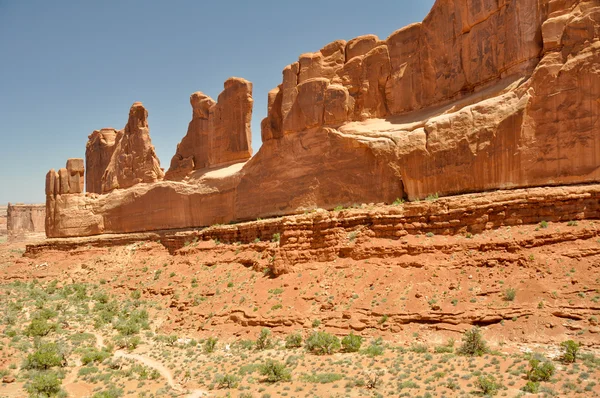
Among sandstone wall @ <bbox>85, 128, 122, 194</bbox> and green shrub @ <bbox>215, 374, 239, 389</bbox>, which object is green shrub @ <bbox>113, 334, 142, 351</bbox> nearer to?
green shrub @ <bbox>215, 374, 239, 389</bbox>

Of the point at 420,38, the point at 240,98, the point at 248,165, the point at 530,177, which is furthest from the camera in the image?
the point at 240,98

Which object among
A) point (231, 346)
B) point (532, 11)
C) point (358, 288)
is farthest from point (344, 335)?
point (532, 11)

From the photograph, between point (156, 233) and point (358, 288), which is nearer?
point (358, 288)

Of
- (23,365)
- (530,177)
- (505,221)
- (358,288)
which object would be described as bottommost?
(23,365)

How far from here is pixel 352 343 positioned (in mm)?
14492

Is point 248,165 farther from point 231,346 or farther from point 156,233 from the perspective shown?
point 231,346

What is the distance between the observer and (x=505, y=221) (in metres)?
15.9

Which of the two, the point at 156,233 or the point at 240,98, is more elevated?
the point at 240,98

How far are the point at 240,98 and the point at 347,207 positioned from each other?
11.5 metres

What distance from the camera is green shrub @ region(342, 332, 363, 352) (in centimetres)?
1444

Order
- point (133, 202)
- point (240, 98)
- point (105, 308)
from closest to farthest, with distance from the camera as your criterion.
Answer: point (105, 308)
point (240, 98)
point (133, 202)

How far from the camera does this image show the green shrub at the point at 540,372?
10.6 meters

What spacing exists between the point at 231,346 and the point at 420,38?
14.9 metres

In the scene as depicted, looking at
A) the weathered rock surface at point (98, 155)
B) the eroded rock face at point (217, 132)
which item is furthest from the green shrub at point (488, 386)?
the weathered rock surface at point (98, 155)
